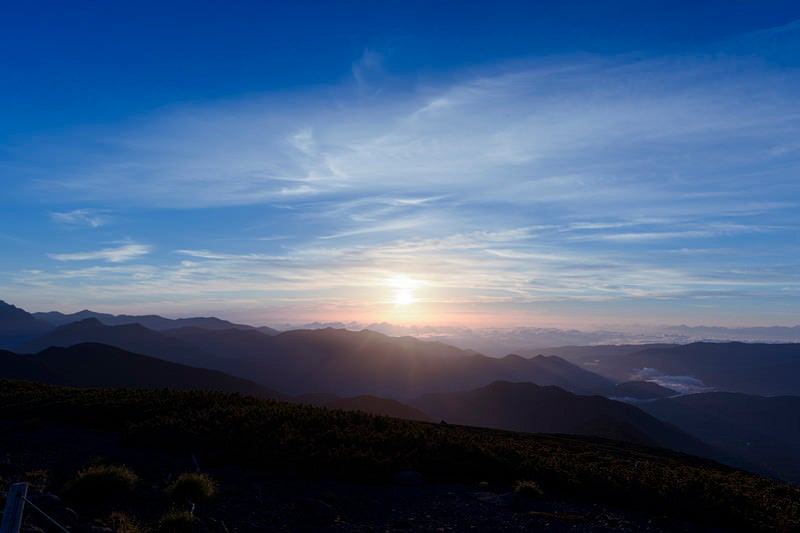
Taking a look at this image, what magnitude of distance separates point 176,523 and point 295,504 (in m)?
3.91

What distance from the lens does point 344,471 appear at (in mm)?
16625

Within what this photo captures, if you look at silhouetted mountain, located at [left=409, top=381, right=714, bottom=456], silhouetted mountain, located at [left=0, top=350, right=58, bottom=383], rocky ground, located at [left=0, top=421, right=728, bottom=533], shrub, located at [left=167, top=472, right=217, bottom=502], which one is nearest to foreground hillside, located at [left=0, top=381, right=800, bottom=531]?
rocky ground, located at [left=0, top=421, right=728, bottom=533]

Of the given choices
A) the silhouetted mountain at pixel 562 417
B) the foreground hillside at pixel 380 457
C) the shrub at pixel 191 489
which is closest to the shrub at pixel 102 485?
the shrub at pixel 191 489

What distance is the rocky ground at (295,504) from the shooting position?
38.7ft

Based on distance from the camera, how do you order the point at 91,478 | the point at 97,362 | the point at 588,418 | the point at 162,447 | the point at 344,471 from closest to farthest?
the point at 91,478 → the point at 344,471 → the point at 162,447 → the point at 97,362 → the point at 588,418

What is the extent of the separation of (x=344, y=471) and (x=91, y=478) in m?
7.97

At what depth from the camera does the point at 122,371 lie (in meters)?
164

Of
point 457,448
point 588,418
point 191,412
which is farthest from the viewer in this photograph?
point 588,418

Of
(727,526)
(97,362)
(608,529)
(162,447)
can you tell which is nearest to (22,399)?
(162,447)

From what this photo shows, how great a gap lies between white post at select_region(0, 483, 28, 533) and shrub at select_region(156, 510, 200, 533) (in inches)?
192

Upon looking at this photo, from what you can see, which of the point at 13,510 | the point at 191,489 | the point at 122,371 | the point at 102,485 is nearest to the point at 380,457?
the point at 191,489

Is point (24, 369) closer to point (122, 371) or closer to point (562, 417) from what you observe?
point (122, 371)

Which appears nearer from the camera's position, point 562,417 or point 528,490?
point 528,490

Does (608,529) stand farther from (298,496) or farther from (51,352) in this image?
(51,352)
